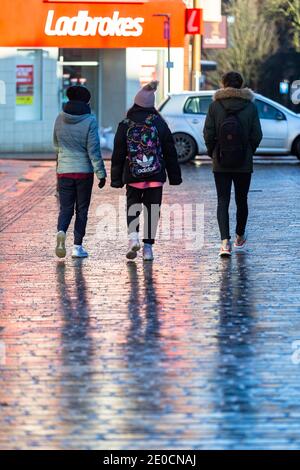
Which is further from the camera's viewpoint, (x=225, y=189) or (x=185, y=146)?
(x=185, y=146)

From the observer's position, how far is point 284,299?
973 centimetres

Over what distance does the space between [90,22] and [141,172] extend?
74.9 feet

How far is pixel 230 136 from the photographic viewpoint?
11.9 m

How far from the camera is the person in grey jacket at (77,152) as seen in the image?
11953 mm

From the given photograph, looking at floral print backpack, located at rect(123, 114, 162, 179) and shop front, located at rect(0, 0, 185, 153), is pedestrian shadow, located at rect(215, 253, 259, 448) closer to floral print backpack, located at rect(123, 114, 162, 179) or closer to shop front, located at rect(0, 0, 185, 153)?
floral print backpack, located at rect(123, 114, 162, 179)

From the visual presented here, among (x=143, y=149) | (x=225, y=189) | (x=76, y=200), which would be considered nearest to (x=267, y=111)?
(x=225, y=189)

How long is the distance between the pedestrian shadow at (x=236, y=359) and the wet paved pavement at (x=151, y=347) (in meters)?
0.01

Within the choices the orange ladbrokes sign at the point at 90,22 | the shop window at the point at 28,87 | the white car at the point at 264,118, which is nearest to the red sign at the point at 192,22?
the orange ladbrokes sign at the point at 90,22

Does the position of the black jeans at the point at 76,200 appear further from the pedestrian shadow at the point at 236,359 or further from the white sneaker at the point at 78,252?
the pedestrian shadow at the point at 236,359

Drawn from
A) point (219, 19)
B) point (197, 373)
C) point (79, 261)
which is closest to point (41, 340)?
Result: point (197, 373)

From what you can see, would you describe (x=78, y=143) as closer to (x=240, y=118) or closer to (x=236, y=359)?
(x=240, y=118)

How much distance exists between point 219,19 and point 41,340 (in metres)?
34.6

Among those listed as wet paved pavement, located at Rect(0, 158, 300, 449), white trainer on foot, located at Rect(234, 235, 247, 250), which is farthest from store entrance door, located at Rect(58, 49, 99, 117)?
white trainer on foot, located at Rect(234, 235, 247, 250)

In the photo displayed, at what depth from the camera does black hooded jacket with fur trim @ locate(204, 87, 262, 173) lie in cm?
1201
